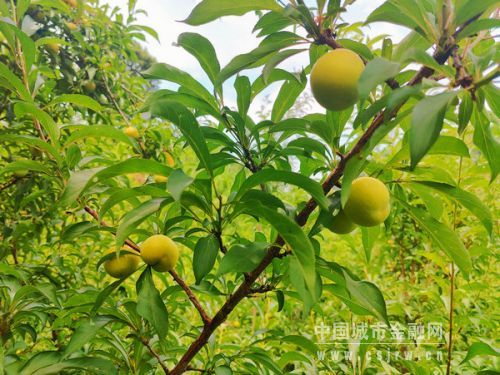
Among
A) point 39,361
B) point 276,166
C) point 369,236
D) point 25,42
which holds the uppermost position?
point 25,42

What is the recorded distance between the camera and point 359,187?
61 centimetres

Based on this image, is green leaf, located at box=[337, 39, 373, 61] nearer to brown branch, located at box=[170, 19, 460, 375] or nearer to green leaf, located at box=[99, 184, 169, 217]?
brown branch, located at box=[170, 19, 460, 375]

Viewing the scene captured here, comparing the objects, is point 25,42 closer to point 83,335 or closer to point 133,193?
point 133,193

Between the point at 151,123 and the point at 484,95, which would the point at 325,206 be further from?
the point at 151,123

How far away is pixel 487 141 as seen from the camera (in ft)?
1.92

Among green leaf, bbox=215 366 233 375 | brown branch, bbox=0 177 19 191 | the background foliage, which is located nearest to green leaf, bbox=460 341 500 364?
the background foliage

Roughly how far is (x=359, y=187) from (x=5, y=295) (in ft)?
3.14

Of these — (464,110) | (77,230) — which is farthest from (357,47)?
(77,230)

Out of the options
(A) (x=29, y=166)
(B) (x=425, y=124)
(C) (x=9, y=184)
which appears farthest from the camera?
(C) (x=9, y=184)

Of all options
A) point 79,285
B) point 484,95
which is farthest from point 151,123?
point 484,95

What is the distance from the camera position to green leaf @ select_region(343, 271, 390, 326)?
1.94 ft

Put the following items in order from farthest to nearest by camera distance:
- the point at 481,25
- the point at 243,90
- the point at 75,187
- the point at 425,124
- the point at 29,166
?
the point at 29,166 < the point at 243,90 < the point at 75,187 < the point at 481,25 < the point at 425,124

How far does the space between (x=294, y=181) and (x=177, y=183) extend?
0.54 feet

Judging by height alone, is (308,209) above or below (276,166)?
below
